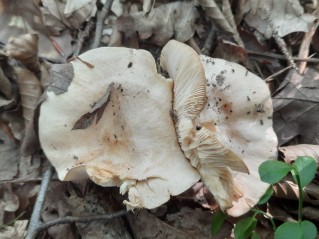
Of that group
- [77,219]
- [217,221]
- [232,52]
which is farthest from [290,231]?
[232,52]

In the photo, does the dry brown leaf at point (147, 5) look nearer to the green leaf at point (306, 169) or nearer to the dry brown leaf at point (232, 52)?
the dry brown leaf at point (232, 52)

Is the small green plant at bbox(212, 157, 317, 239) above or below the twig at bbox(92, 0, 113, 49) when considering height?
below

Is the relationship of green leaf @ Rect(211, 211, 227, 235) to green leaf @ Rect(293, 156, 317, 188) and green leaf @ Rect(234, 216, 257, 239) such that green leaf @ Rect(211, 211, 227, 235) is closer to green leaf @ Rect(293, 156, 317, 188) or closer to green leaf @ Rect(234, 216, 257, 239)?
green leaf @ Rect(234, 216, 257, 239)

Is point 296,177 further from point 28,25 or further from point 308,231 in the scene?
point 28,25

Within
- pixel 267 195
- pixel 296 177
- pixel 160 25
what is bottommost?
pixel 267 195

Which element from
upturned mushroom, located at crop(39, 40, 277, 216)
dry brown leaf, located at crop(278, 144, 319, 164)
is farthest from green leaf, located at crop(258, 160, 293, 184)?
dry brown leaf, located at crop(278, 144, 319, 164)
